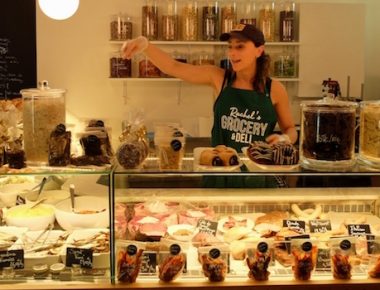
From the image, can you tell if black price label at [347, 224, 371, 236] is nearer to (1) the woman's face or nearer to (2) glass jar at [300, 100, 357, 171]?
(2) glass jar at [300, 100, 357, 171]

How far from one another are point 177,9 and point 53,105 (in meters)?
3.67

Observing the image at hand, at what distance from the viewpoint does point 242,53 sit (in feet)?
9.53

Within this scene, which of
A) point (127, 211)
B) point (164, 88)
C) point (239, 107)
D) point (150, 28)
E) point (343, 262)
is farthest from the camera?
point (164, 88)

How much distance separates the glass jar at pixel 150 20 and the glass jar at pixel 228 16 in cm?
64

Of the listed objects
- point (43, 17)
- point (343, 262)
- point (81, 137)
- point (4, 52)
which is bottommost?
point (343, 262)

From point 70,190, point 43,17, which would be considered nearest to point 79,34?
point 43,17

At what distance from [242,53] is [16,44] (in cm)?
325

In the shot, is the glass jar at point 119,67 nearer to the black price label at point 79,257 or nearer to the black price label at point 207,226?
the black price label at point 207,226

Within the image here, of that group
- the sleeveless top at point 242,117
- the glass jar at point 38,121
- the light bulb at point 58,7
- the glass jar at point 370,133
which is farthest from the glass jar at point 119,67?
the glass jar at point 370,133

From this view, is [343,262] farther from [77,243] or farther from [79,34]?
[79,34]

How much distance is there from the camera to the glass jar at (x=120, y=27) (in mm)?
5230

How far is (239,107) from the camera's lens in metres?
2.93

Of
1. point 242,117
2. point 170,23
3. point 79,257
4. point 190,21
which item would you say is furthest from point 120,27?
point 79,257

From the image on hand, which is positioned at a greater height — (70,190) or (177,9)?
(177,9)
